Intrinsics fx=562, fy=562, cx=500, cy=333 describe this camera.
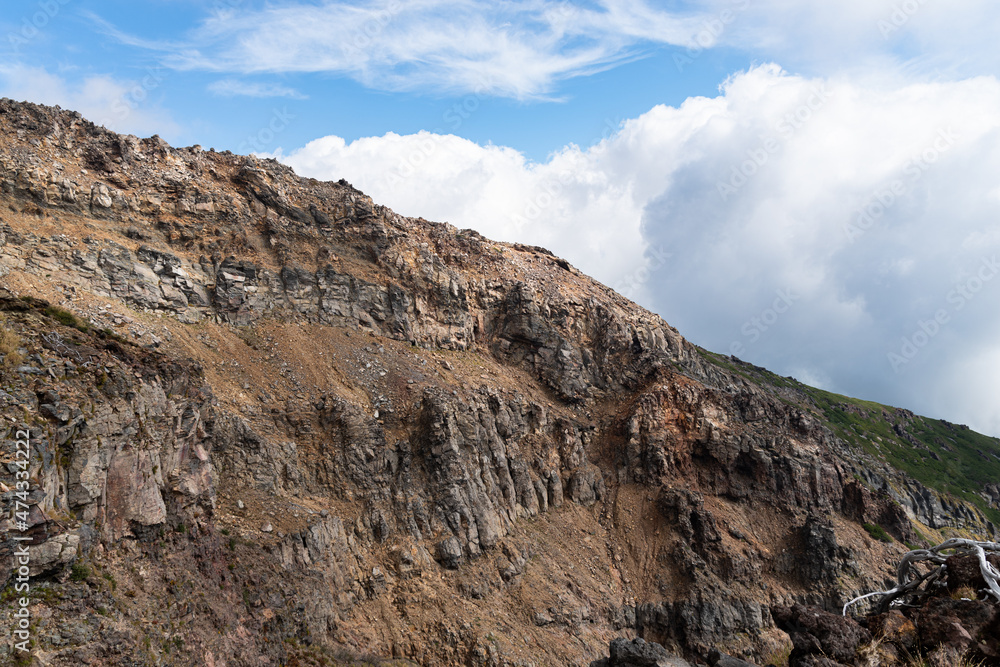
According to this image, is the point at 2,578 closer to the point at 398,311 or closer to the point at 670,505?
the point at 398,311

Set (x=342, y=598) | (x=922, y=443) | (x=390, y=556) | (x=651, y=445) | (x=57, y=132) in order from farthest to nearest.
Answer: (x=922, y=443) < (x=651, y=445) < (x=57, y=132) < (x=390, y=556) < (x=342, y=598)

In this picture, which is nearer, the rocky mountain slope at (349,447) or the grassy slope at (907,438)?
the rocky mountain slope at (349,447)

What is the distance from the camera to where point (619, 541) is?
45094 millimetres

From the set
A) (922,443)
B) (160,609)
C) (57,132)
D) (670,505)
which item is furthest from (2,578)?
(922,443)

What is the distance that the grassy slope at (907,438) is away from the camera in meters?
106

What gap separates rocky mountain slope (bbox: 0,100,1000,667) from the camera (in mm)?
21578

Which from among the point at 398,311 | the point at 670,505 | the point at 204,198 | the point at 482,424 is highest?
the point at 204,198

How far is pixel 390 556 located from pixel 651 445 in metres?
25.9

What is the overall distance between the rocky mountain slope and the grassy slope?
60264mm

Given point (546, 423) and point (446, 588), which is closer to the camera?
point (446, 588)

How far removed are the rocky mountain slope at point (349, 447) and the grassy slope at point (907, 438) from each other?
60.3 meters

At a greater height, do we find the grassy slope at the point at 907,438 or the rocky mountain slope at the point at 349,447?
the grassy slope at the point at 907,438

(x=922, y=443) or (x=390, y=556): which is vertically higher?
(x=922, y=443)

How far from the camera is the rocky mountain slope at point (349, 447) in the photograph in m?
21.6
